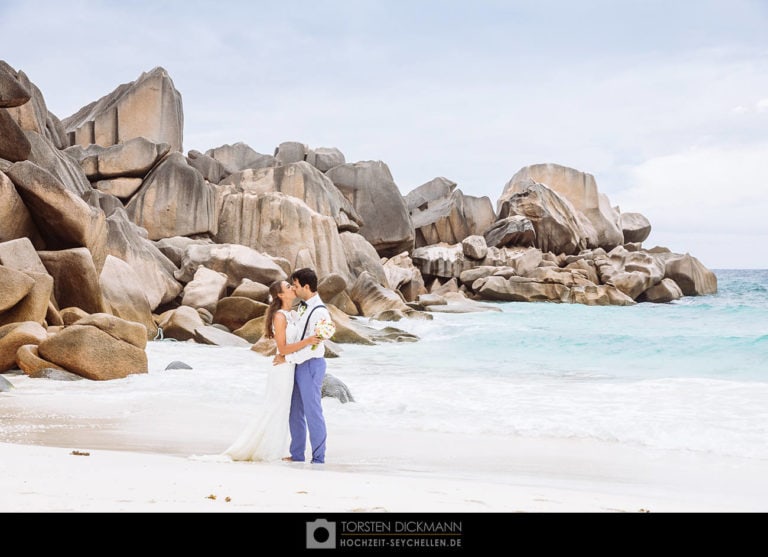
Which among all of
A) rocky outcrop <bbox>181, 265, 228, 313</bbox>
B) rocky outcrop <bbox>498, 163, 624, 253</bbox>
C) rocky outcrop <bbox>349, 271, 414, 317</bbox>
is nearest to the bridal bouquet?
rocky outcrop <bbox>181, 265, 228, 313</bbox>

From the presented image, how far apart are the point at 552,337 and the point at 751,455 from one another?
12.9 m

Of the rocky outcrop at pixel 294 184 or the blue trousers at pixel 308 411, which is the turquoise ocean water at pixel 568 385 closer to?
the blue trousers at pixel 308 411

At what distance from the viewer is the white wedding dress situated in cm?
520

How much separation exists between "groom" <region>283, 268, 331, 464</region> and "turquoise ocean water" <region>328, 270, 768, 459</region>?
2172 mm

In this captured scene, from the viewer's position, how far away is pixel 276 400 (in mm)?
5391

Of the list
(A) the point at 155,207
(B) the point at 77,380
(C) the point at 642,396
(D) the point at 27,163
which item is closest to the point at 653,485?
(C) the point at 642,396

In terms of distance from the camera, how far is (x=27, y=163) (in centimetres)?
1331

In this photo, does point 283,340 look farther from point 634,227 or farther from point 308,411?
point 634,227

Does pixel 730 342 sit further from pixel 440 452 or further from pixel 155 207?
pixel 155 207

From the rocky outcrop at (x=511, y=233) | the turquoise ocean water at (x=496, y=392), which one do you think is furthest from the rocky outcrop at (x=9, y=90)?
the rocky outcrop at (x=511, y=233)

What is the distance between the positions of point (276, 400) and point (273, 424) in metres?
0.18

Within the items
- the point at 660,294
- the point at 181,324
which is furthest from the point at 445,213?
the point at 181,324

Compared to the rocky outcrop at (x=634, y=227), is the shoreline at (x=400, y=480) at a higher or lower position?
lower

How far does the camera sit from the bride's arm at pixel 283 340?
5270 mm
